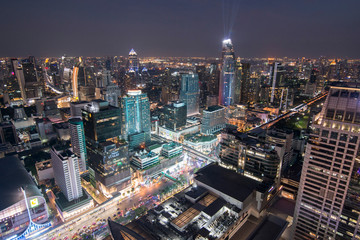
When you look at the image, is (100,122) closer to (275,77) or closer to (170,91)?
(170,91)

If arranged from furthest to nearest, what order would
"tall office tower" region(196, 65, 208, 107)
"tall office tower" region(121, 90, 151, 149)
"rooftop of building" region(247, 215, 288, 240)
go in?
"tall office tower" region(196, 65, 208, 107)
"tall office tower" region(121, 90, 151, 149)
"rooftop of building" region(247, 215, 288, 240)

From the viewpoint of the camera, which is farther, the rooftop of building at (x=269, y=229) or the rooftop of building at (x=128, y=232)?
the rooftop of building at (x=269, y=229)

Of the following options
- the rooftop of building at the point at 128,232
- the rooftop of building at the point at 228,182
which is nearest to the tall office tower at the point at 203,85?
the rooftop of building at the point at 228,182

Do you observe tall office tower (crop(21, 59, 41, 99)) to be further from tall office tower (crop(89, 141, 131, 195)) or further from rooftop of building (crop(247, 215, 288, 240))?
rooftop of building (crop(247, 215, 288, 240))

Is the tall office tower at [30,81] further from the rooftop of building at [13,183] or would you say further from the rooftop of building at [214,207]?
the rooftop of building at [214,207]

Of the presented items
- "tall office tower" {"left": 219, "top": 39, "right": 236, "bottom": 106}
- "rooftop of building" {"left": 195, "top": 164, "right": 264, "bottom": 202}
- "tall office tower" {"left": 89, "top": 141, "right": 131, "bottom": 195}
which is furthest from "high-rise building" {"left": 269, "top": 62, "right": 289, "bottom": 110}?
"tall office tower" {"left": 89, "top": 141, "right": 131, "bottom": 195}

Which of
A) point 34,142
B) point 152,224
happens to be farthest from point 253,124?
point 34,142
